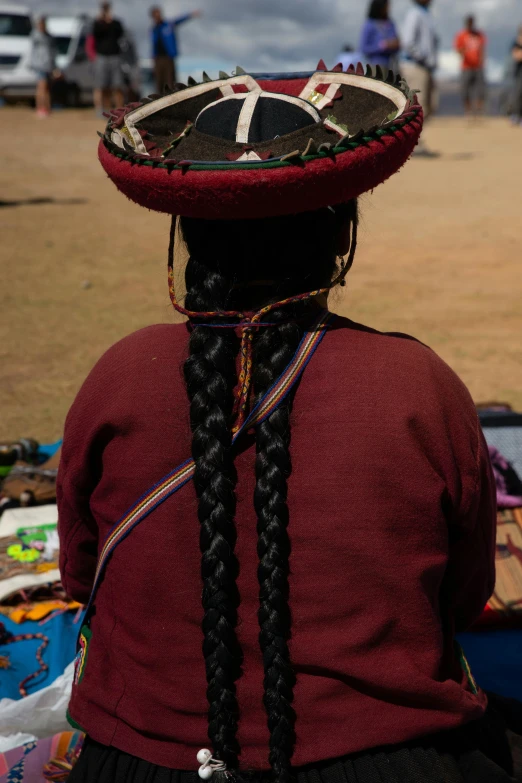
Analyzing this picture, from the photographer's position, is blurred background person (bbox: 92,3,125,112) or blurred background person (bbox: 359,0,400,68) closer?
blurred background person (bbox: 359,0,400,68)

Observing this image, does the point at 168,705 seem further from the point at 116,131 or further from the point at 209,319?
the point at 116,131

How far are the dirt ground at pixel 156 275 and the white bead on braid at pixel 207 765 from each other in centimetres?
91

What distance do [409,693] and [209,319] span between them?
2.37 ft

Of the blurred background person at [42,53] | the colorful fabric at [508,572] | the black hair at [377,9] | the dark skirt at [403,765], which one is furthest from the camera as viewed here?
the blurred background person at [42,53]

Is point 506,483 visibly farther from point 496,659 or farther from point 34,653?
point 34,653

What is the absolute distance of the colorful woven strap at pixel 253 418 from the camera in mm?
1443

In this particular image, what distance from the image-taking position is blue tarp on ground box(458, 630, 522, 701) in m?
2.50

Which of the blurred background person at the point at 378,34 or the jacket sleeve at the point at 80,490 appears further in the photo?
the blurred background person at the point at 378,34

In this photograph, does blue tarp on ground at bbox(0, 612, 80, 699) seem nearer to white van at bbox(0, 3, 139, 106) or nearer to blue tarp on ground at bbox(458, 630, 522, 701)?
blue tarp on ground at bbox(458, 630, 522, 701)

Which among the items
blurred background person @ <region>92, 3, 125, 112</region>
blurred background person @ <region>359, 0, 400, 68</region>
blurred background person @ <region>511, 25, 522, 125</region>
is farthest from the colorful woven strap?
blurred background person @ <region>511, 25, 522, 125</region>

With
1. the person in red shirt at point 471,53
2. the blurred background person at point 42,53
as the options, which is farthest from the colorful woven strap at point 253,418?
the person in red shirt at point 471,53

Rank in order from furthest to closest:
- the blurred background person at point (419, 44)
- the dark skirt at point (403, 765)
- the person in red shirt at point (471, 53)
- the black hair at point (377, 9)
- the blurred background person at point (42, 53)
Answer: the person in red shirt at point (471, 53)
the blurred background person at point (42, 53)
the blurred background person at point (419, 44)
the black hair at point (377, 9)
the dark skirt at point (403, 765)

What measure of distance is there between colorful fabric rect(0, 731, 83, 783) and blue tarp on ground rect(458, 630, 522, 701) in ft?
3.85

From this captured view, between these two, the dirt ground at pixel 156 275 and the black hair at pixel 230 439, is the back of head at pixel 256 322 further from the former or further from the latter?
the dirt ground at pixel 156 275
